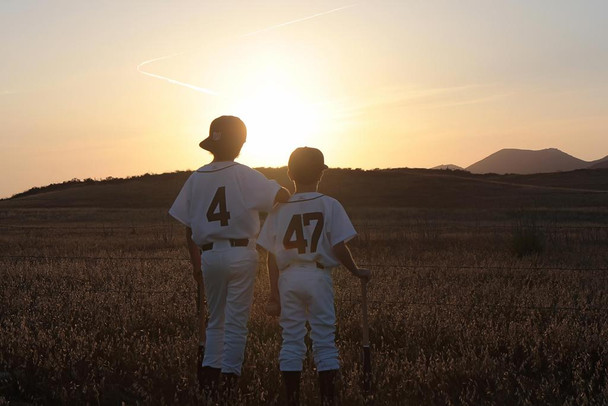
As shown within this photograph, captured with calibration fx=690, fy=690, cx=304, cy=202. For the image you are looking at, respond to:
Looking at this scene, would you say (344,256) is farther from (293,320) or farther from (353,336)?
(353,336)

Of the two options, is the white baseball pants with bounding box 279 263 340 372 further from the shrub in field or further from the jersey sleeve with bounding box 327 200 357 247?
the shrub in field

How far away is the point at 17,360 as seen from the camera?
650 centimetres

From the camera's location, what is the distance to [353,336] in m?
7.63

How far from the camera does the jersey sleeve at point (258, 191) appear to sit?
5.32m

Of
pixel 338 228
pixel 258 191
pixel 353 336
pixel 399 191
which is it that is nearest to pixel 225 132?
pixel 258 191

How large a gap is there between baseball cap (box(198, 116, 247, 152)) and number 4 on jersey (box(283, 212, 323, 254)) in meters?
0.82

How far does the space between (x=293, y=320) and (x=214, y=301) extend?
694mm

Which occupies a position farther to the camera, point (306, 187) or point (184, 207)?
point (184, 207)

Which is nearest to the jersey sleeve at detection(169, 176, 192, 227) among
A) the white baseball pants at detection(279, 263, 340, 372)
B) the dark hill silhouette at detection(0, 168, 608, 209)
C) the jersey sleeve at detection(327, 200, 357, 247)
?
the white baseball pants at detection(279, 263, 340, 372)

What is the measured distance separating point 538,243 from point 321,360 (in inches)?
500

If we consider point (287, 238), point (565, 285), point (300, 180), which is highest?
point (300, 180)

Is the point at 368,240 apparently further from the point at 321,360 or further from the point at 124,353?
the point at 321,360

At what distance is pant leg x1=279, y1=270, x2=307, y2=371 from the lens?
5145 mm

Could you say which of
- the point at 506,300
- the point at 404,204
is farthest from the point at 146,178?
the point at 506,300
